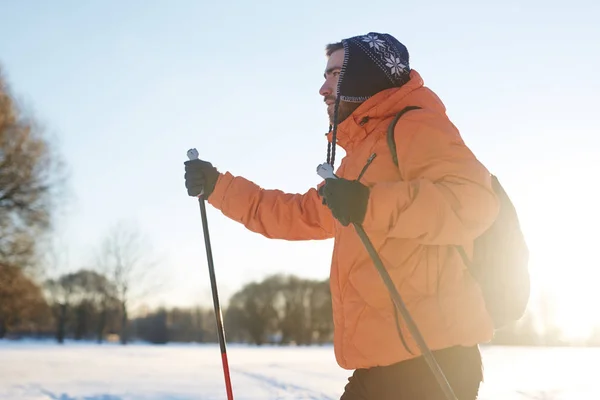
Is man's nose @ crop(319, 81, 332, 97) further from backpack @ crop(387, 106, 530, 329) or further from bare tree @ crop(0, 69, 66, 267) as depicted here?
bare tree @ crop(0, 69, 66, 267)

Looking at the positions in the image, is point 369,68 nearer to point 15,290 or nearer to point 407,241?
point 407,241

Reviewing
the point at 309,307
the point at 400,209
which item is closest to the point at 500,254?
the point at 400,209

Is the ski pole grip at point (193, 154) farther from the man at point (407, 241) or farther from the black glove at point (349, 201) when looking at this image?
the black glove at point (349, 201)

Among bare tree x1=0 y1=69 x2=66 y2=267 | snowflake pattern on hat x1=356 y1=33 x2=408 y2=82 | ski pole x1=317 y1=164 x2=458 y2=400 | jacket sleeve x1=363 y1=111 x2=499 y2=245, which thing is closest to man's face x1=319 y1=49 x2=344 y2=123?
snowflake pattern on hat x1=356 y1=33 x2=408 y2=82

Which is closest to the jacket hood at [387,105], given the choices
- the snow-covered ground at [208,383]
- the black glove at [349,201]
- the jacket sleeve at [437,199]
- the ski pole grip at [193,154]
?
the jacket sleeve at [437,199]

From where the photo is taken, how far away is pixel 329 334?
5031cm

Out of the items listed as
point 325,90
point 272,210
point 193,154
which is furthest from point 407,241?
point 193,154

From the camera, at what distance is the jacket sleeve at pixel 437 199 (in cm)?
185

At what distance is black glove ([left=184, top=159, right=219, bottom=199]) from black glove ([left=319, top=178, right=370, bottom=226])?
112 cm

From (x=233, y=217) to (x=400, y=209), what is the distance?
1192mm

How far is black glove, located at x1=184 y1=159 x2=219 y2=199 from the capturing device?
290 cm

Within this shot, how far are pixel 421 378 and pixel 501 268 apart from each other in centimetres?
43

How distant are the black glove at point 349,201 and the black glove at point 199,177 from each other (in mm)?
1124

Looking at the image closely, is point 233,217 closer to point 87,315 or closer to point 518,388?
point 518,388
